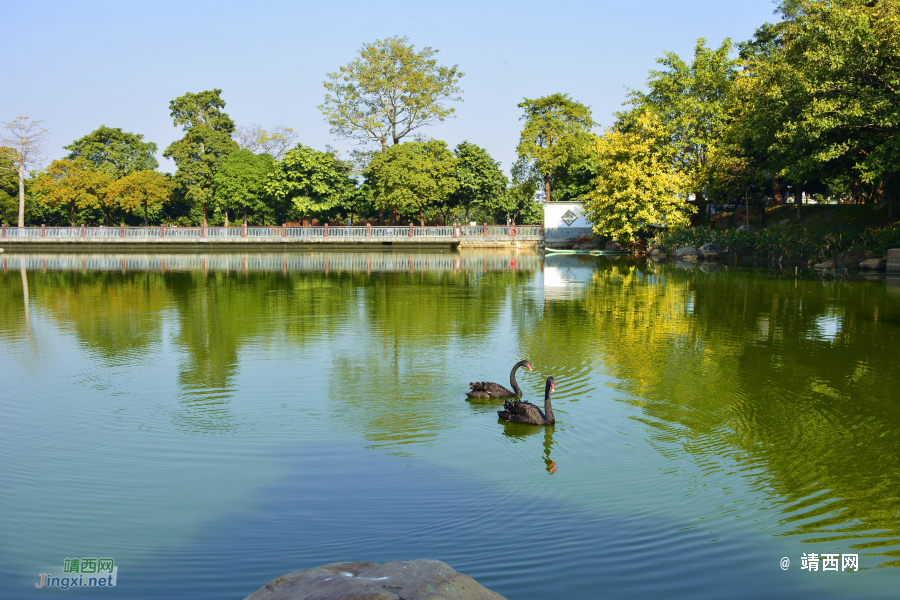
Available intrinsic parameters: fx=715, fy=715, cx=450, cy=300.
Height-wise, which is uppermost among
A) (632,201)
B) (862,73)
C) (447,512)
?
(862,73)

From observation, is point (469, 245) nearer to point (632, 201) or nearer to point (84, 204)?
point (632, 201)

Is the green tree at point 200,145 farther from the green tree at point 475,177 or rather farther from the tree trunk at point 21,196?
the green tree at point 475,177

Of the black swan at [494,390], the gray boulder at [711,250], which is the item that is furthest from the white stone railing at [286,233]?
the black swan at [494,390]

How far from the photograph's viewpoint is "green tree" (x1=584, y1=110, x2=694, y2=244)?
41.8 m

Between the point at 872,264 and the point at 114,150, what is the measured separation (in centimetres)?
6288

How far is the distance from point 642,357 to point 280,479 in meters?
7.48

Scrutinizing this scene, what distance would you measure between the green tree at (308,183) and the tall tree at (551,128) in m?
14.6

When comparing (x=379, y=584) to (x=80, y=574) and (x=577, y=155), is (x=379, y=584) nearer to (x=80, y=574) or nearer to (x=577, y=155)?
(x=80, y=574)

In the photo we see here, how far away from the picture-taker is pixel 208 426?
8477 millimetres

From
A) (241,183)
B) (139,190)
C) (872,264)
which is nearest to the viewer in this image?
(872,264)

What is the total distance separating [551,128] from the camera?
53.6m

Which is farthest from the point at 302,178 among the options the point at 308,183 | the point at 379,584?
the point at 379,584

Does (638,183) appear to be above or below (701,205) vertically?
above

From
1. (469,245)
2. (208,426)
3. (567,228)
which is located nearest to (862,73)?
(208,426)
